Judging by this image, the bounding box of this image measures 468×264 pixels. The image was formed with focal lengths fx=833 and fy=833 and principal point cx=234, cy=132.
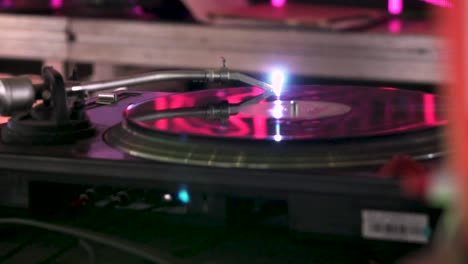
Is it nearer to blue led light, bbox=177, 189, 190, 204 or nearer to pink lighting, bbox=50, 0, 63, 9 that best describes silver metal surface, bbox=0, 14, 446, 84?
pink lighting, bbox=50, 0, 63, 9

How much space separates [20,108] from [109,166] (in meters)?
0.12

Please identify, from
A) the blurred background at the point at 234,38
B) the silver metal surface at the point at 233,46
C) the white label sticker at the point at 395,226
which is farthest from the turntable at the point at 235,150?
the silver metal surface at the point at 233,46

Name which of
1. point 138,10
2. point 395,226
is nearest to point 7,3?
point 138,10

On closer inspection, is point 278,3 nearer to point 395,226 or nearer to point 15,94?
point 15,94

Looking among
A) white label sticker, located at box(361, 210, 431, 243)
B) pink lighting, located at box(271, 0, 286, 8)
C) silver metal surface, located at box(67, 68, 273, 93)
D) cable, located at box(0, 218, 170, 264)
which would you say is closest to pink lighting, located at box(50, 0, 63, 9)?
pink lighting, located at box(271, 0, 286, 8)

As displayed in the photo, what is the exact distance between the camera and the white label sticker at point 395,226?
0.57m

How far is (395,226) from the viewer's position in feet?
1.88

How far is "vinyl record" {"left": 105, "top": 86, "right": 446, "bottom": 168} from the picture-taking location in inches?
25.0

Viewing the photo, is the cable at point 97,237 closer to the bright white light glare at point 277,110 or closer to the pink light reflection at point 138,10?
the bright white light glare at point 277,110

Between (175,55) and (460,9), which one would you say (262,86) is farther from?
(175,55)

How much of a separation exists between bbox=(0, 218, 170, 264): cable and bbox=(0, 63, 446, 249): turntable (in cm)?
3

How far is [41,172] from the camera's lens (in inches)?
26.6

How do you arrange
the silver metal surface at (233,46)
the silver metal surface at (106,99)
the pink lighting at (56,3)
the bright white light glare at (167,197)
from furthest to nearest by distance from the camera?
1. the pink lighting at (56,3)
2. the silver metal surface at (233,46)
3. the silver metal surface at (106,99)
4. the bright white light glare at (167,197)

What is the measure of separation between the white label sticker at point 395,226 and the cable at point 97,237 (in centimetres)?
15
